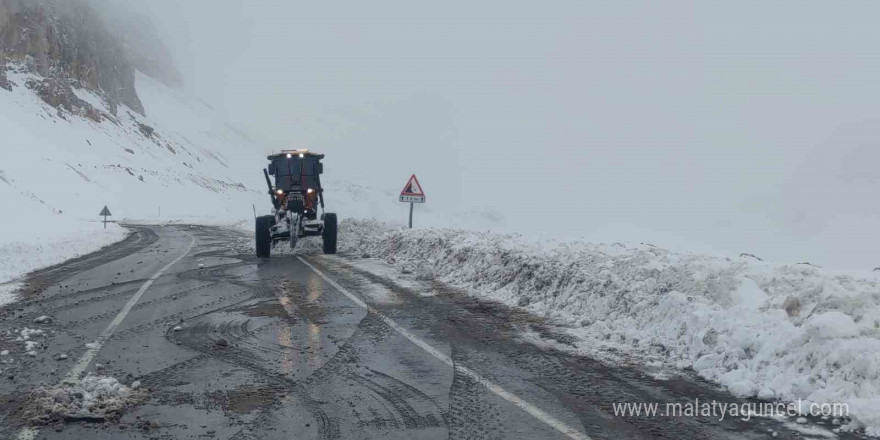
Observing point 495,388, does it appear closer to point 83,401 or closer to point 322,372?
point 322,372

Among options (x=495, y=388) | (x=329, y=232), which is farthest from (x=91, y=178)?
(x=495, y=388)

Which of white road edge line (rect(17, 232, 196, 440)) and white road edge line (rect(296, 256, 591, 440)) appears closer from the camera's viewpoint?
white road edge line (rect(17, 232, 196, 440))

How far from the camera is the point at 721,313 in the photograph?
245 inches

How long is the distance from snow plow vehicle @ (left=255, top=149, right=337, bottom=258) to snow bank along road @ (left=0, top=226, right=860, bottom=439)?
6595 millimetres

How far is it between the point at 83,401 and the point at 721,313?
6122 mm

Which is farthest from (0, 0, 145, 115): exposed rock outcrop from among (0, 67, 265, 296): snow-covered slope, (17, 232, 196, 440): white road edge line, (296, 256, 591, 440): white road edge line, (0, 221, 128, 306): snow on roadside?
(296, 256, 591, 440): white road edge line

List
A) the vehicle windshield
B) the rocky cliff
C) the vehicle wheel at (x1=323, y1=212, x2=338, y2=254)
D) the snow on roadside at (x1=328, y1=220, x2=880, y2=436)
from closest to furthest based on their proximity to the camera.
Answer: the snow on roadside at (x1=328, y1=220, x2=880, y2=436) < the vehicle wheel at (x1=323, y1=212, x2=338, y2=254) < the vehicle windshield < the rocky cliff

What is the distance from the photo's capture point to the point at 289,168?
17375mm

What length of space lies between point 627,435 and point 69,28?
380 ft

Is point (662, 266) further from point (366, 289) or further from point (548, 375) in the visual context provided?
point (366, 289)

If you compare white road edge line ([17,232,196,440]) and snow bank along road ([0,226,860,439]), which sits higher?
snow bank along road ([0,226,860,439])

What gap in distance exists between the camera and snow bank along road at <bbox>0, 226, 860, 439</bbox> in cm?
423

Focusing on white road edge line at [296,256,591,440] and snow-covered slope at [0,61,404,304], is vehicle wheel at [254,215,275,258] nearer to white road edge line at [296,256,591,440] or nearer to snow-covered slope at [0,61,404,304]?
snow-covered slope at [0,61,404,304]

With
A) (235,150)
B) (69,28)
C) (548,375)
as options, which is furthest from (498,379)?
(235,150)
